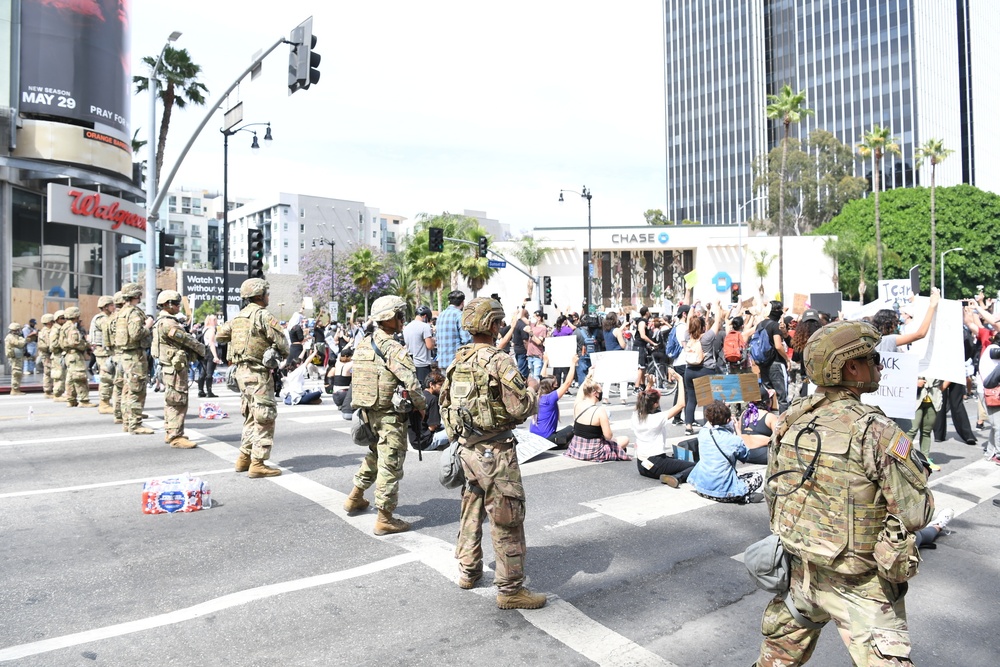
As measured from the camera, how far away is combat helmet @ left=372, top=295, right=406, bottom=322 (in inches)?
235

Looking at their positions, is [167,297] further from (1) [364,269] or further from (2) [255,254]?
(1) [364,269]

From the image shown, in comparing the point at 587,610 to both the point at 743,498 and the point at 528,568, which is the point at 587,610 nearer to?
the point at 528,568

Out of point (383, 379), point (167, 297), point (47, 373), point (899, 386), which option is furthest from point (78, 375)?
point (899, 386)

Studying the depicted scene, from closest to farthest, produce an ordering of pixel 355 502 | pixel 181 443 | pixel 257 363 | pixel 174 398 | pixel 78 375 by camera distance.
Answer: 1. pixel 355 502
2. pixel 257 363
3. pixel 174 398
4. pixel 181 443
5. pixel 78 375

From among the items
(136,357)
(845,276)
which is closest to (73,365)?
(136,357)

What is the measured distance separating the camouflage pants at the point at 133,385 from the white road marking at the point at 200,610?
22.2 ft

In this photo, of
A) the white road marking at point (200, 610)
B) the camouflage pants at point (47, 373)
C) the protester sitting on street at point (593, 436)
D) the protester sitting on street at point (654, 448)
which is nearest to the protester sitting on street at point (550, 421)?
the protester sitting on street at point (593, 436)

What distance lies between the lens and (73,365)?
13.9 metres

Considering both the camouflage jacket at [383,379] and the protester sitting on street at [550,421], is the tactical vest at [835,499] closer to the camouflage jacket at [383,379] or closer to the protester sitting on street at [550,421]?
the camouflage jacket at [383,379]

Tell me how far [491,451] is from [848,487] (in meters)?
2.14

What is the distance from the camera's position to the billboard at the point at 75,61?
73.5 feet

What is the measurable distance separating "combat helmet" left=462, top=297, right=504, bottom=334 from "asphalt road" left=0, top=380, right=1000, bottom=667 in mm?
1697

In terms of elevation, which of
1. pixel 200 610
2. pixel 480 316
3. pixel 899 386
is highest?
pixel 480 316

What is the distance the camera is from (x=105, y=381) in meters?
12.6
